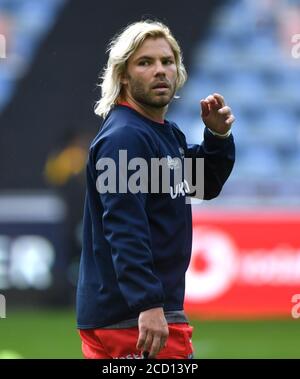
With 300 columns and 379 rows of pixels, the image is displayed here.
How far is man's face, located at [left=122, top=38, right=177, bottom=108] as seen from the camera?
4.13m

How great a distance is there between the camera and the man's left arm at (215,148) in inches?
176

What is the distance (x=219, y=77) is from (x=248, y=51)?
21.5 inches

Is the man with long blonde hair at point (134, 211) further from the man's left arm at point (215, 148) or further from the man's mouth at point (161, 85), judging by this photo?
the man's left arm at point (215, 148)

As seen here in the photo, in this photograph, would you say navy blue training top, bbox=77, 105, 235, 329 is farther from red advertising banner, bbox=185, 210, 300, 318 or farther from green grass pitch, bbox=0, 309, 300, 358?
red advertising banner, bbox=185, 210, 300, 318

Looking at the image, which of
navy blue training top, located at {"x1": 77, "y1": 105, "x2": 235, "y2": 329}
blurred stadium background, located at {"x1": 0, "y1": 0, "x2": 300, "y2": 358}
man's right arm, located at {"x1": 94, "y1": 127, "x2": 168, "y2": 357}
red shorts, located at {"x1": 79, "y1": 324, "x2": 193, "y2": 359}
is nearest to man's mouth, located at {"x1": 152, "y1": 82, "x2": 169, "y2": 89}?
navy blue training top, located at {"x1": 77, "y1": 105, "x2": 235, "y2": 329}

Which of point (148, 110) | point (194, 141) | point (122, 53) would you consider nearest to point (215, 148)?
point (148, 110)

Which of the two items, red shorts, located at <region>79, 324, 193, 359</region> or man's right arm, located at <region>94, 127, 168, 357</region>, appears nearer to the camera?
man's right arm, located at <region>94, 127, 168, 357</region>

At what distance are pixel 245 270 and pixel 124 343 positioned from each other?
752 cm

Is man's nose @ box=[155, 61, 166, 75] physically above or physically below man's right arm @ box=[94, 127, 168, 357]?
above

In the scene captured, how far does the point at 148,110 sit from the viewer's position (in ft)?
13.7

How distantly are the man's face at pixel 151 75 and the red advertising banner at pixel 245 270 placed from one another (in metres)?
7.28

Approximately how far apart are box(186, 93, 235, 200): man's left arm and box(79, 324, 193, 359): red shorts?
2.31 ft

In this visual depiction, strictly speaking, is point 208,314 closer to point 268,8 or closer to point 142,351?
point 268,8

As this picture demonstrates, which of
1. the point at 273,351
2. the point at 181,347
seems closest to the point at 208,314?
the point at 273,351
